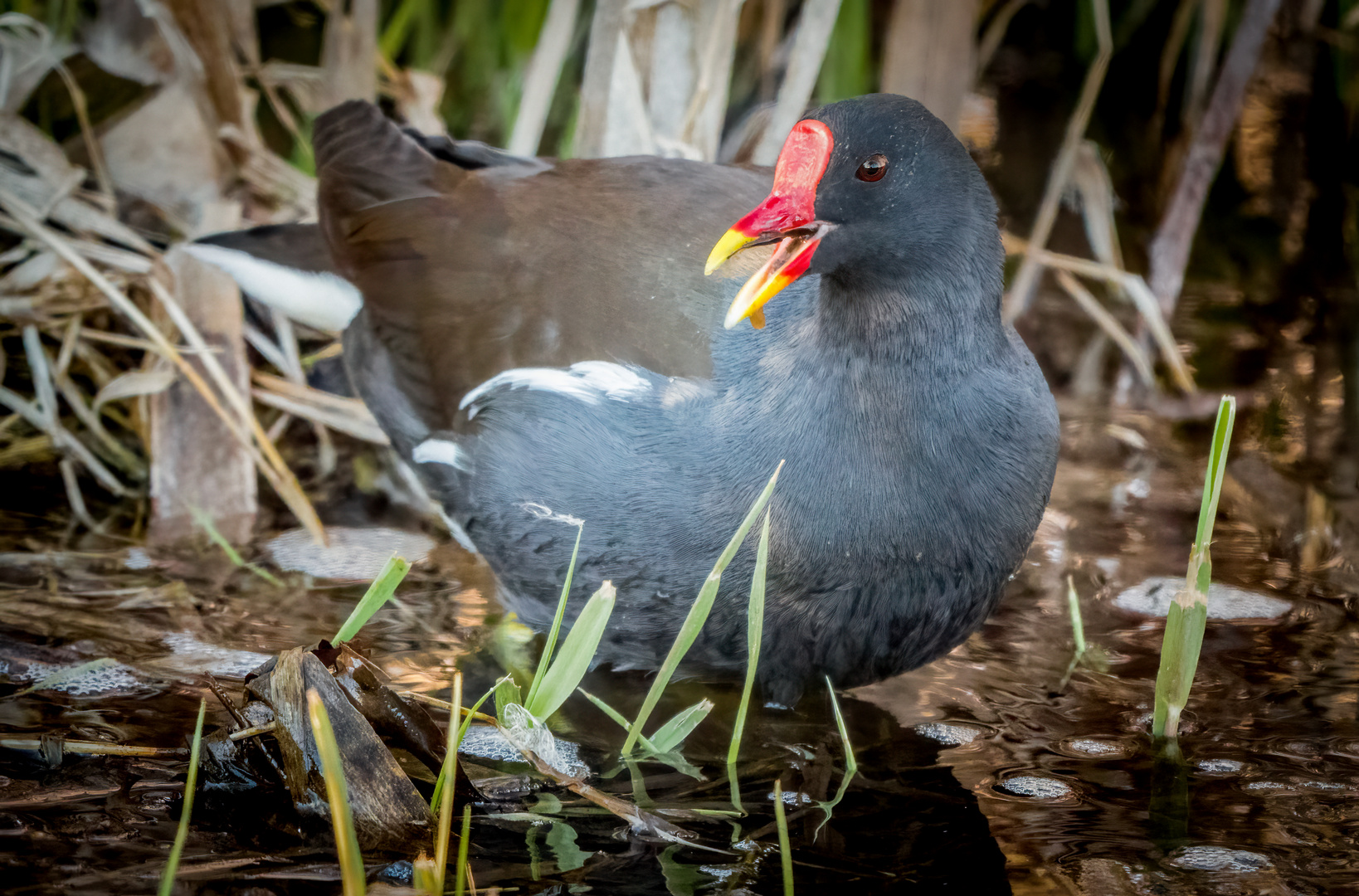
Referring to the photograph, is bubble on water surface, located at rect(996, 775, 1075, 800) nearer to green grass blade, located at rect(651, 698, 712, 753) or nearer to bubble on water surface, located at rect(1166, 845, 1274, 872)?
bubble on water surface, located at rect(1166, 845, 1274, 872)

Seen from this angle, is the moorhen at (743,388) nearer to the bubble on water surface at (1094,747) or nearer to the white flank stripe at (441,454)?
the white flank stripe at (441,454)

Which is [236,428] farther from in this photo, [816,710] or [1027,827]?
[1027,827]

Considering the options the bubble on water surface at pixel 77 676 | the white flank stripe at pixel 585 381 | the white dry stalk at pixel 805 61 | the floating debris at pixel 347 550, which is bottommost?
the bubble on water surface at pixel 77 676

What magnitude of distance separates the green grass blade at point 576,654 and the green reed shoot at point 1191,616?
702 millimetres

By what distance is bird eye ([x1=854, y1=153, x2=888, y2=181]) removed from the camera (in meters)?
1.73

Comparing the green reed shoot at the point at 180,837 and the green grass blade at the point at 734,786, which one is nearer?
the green reed shoot at the point at 180,837

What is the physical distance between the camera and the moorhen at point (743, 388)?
5.77 ft

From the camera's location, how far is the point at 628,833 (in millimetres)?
1580

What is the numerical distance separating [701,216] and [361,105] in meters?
0.75

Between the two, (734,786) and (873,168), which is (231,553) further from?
(873,168)

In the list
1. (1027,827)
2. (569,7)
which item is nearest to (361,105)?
(569,7)

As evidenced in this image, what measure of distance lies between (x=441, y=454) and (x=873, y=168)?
3.03 feet

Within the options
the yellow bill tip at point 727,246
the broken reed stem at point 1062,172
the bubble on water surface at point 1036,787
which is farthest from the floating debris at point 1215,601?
the yellow bill tip at point 727,246

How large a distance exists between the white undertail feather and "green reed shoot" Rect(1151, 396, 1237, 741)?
61.0 inches
